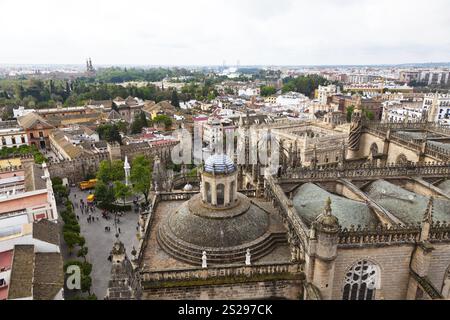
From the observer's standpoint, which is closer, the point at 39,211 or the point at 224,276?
the point at 224,276

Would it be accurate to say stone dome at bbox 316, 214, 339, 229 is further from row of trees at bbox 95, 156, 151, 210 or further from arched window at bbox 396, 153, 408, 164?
row of trees at bbox 95, 156, 151, 210

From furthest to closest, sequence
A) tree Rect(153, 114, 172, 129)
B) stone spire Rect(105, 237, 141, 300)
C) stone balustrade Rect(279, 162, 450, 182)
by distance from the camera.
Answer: tree Rect(153, 114, 172, 129)
stone balustrade Rect(279, 162, 450, 182)
stone spire Rect(105, 237, 141, 300)

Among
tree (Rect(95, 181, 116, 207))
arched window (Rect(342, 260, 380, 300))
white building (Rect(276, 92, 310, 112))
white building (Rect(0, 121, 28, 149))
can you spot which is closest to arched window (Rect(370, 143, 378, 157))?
arched window (Rect(342, 260, 380, 300))

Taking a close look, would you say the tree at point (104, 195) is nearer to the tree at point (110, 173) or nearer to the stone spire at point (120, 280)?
the tree at point (110, 173)

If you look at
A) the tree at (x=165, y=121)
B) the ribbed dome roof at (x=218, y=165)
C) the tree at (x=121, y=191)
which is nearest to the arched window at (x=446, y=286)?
the ribbed dome roof at (x=218, y=165)

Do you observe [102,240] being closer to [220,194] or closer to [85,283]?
[85,283]
